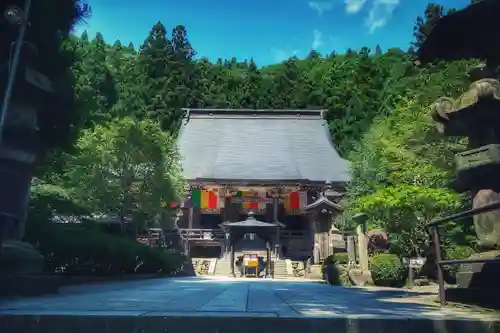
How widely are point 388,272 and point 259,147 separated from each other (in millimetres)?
22042

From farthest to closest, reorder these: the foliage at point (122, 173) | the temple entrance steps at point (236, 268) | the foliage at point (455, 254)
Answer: the temple entrance steps at point (236, 268)
the foliage at point (122, 173)
the foliage at point (455, 254)

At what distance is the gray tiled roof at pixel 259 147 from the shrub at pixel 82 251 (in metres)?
15.3

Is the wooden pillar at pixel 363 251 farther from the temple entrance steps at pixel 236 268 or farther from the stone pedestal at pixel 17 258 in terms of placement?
the temple entrance steps at pixel 236 268

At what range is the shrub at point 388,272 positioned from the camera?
445 inches

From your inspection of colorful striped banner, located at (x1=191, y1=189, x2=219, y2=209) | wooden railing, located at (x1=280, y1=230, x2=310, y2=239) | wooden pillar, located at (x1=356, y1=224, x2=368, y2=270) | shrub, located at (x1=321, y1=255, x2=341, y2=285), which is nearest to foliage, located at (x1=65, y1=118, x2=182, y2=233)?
shrub, located at (x1=321, y1=255, x2=341, y2=285)

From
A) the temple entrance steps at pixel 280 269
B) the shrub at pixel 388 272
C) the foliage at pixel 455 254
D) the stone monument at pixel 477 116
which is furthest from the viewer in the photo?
the temple entrance steps at pixel 280 269

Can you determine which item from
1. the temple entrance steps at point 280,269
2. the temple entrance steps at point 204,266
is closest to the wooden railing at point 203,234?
the temple entrance steps at point 204,266

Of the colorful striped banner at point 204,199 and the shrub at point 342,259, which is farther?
the colorful striped banner at point 204,199

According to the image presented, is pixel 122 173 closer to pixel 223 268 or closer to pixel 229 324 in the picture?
pixel 223 268

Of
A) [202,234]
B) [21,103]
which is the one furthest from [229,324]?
[202,234]

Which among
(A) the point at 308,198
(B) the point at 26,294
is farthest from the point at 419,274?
(A) the point at 308,198

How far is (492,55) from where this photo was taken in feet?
16.5

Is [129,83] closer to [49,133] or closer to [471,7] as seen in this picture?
[49,133]

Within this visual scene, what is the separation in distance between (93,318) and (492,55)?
16.3 feet
